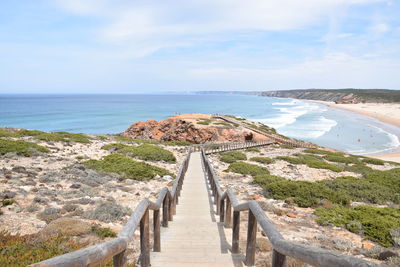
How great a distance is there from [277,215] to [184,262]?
551 centimetres

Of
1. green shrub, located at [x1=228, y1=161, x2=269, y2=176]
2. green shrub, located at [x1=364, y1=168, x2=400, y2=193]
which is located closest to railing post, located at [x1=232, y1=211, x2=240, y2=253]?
green shrub, located at [x1=228, y1=161, x2=269, y2=176]

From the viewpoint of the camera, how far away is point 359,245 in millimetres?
6965

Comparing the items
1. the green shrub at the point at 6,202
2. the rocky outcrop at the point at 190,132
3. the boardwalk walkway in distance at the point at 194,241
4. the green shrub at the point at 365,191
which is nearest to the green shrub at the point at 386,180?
the green shrub at the point at 365,191

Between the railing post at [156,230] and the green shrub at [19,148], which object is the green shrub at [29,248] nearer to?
the railing post at [156,230]

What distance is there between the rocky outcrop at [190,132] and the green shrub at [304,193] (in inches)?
884

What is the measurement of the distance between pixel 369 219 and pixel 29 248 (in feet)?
29.3

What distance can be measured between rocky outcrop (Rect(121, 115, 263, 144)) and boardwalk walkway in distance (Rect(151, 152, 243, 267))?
25008 millimetres

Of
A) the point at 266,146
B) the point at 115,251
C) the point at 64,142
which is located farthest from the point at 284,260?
the point at 266,146

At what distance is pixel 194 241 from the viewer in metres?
5.70

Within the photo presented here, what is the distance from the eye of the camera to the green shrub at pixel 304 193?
1075 centimetres

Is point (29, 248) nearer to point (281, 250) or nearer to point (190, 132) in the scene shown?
point (281, 250)

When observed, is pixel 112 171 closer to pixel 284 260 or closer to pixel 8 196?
pixel 8 196

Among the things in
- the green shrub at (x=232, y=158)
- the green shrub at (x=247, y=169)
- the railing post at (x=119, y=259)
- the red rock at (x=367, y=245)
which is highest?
the railing post at (x=119, y=259)

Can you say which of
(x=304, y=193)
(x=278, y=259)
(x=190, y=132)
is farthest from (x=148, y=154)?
(x=190, y=132)
